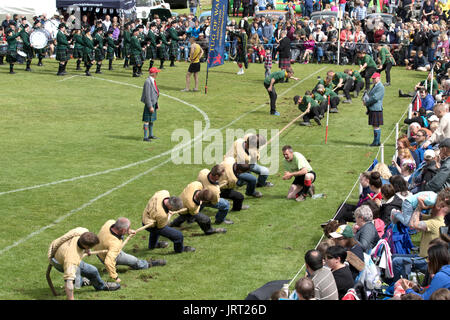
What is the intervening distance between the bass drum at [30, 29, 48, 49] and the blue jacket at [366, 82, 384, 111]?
1482 centimetres

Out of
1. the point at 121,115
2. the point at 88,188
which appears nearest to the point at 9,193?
the point at 88,188

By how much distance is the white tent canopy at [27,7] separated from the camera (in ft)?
105

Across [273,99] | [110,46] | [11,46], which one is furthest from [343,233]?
[110,46]

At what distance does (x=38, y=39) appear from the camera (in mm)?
26812

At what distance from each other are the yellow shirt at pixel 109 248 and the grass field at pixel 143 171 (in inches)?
13.5

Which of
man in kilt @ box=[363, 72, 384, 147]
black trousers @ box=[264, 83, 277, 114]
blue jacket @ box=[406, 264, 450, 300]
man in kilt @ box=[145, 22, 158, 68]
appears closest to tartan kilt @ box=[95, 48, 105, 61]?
man in kilt @ box=[145, 22, 158, 68]

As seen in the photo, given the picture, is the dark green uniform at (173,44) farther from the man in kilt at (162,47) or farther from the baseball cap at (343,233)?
the baseball cap at (343,233)

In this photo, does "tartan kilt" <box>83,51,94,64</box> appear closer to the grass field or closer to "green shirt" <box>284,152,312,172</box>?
the grass field

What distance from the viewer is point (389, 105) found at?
21875mm

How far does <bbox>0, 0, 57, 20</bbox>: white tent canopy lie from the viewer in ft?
105

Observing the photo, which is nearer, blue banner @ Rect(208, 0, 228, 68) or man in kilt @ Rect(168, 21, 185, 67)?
blue banner @ Rect(208, 0, 228, 68)

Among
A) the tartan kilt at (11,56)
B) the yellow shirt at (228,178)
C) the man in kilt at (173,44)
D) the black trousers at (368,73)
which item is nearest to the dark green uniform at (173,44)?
the man in kilt at (173,44)

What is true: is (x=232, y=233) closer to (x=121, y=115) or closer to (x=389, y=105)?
(x=121, y=115)

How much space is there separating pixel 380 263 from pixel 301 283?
2196 millimetres
